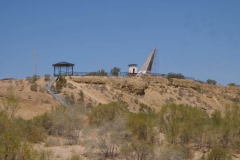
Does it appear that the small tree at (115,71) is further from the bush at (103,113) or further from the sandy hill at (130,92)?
the bush at (103,113)

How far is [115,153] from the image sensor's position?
19625 millimetres

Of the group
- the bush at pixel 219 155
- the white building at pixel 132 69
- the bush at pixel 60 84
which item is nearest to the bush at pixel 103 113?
the bush at pixel 219 155

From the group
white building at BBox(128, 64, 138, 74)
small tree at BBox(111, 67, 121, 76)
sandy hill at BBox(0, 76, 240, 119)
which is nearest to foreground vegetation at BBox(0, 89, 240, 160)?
sandy hill at BBox(0, 76, 240, 119)

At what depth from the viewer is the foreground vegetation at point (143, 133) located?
17656 mm

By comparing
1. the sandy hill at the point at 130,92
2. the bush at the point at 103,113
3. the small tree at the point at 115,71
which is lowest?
the bush at the point at 103,113

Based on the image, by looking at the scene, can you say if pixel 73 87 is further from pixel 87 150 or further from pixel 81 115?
pixel 87 150

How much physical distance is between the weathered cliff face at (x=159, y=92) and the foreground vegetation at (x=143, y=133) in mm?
20514

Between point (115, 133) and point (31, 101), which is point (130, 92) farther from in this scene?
point (115, 133)

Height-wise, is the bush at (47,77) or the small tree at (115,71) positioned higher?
the small tree at (115,71)

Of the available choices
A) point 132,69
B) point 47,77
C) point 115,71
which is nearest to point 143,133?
point 47,77

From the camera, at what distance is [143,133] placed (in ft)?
69.8

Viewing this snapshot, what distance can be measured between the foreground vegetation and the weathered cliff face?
67.3 feet

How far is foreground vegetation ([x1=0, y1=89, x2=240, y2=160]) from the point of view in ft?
57.9

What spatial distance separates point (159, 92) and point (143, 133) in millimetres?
33158
